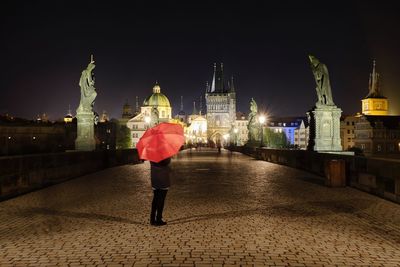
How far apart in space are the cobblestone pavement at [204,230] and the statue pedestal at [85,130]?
37.7 ft

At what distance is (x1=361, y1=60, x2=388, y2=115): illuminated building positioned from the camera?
142375 millimetres

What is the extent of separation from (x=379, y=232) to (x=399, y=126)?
109726 mm

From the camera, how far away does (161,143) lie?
27.9 ft

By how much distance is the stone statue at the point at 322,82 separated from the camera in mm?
22828

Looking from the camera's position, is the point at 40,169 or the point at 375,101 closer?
the point at 40,169

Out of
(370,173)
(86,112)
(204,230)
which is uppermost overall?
(86,112)

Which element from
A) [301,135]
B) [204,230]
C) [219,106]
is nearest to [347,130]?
[301,135]

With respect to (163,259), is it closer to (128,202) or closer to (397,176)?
(128,202)

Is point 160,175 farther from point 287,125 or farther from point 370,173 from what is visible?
point 287,125

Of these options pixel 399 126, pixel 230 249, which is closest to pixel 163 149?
pixel 230 249

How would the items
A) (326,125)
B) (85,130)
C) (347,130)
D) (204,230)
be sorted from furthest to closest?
(347,130) → (85,130) → (326,125) → (204,230)

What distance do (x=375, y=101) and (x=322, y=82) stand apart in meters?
129

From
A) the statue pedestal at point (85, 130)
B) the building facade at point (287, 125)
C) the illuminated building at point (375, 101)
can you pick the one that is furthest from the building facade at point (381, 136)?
the statue pedestal at point (85, 130)

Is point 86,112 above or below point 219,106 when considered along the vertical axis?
below
